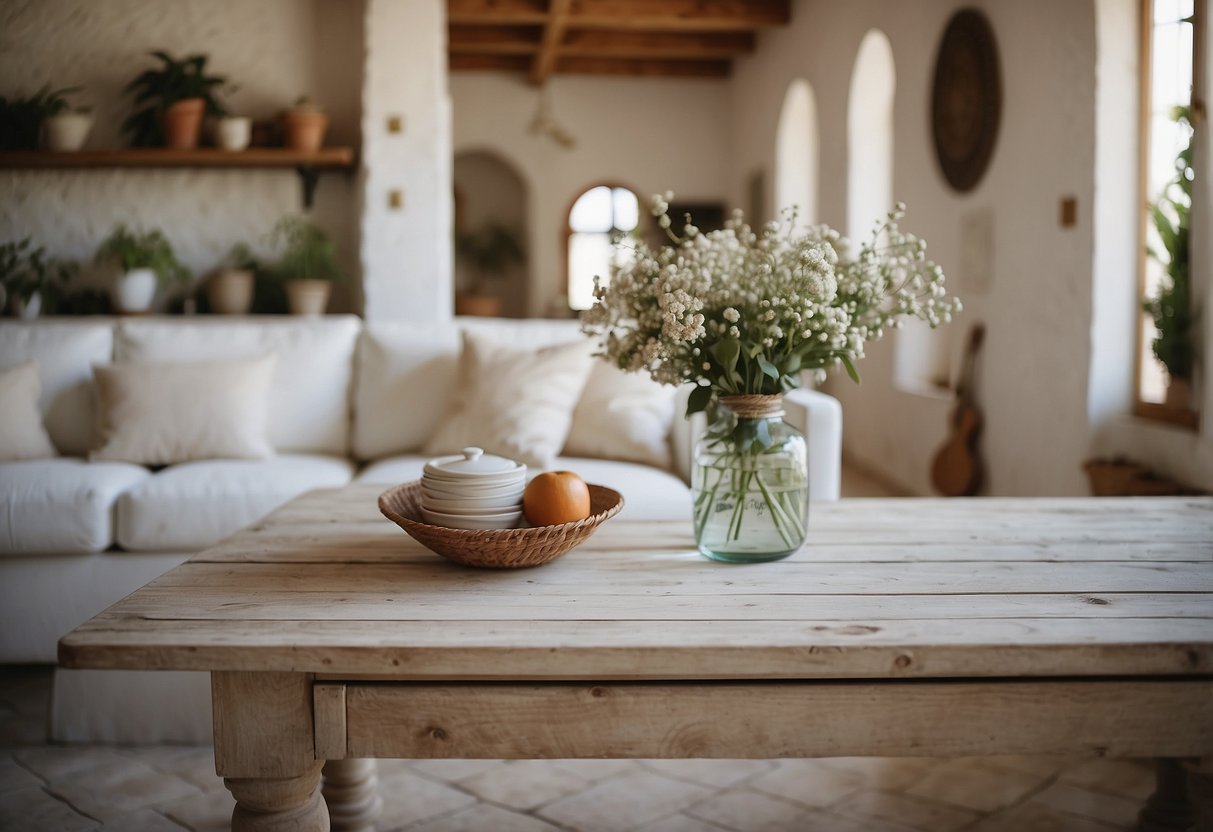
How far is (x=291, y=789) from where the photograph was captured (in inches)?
46.6

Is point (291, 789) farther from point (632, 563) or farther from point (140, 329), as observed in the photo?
point (140, 329)

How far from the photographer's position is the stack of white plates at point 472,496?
146cm

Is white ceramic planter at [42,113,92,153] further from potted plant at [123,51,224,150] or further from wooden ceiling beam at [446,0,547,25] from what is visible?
wooden ceiling beam at [446,0,547,25]

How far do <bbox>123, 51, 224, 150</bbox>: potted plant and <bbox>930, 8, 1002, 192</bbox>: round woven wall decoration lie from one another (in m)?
3.15

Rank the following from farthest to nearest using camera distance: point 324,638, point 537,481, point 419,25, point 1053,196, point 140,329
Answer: point 419,25 < point 1053,196 < point 140,329 < point 537,481 < point 324,638

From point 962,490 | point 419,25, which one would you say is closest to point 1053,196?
point 962,490

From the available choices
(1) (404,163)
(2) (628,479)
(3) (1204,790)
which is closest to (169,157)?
(1) (404,163)

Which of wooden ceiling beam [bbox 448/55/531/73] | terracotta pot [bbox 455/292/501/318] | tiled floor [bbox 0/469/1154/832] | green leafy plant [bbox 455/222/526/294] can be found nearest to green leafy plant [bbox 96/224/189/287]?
tiled floor [bbox 0/469/1154/832]

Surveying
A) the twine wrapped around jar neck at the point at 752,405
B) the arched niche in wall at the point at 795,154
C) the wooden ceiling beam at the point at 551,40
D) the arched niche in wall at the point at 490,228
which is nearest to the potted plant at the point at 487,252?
the arched niche in wall at the point at 490,228

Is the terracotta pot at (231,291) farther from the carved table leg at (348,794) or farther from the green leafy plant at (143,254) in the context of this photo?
the carved table leg at (348,794)

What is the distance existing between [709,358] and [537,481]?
0.31 meters

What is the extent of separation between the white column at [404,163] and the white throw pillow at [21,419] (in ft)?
4.97

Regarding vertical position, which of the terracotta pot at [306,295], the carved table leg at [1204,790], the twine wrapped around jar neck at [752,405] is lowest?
the carved table leg at [1204,790]

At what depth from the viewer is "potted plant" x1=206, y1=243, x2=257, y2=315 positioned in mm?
4188
